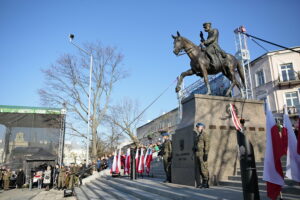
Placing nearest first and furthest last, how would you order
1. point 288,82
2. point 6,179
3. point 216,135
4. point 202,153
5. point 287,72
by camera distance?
point 202,153 → point 216,135 → point 6,179 → point 288,82 → point 287,72

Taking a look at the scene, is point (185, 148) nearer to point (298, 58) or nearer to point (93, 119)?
point (93, 119)

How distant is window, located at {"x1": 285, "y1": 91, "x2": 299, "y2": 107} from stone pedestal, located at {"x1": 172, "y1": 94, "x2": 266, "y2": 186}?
79.6 feet

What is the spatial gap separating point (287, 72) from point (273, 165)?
31374 mm

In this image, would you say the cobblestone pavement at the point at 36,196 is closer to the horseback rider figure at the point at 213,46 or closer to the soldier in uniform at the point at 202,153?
the soldier in uniform at the point at 202,153

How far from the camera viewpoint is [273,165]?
3.54 m

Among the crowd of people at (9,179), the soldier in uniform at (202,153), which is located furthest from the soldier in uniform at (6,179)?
the soldier in uniform at (202,153)

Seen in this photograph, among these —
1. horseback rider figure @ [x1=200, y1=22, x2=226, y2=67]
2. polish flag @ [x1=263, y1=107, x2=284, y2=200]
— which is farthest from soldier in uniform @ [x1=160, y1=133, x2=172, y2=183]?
polish flag @ [x1=263, y1=107, x2=284, y2=200]

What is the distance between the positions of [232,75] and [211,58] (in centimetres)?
125

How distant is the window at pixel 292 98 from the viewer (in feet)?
95.9

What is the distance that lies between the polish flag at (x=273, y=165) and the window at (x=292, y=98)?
29.5 meters

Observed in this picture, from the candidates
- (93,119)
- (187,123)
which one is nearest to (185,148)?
(187,123)

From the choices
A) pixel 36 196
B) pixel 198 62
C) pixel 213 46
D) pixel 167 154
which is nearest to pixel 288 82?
pixel 213 46

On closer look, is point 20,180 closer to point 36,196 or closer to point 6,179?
point 6,179

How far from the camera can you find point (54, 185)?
62.0 feet
